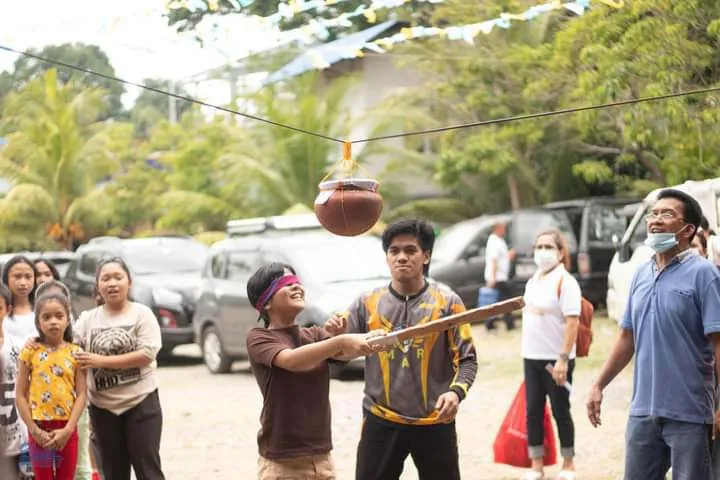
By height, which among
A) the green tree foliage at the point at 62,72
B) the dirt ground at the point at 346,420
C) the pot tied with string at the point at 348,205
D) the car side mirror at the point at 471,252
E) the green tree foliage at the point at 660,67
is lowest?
the dirt ground at the point at 346,420

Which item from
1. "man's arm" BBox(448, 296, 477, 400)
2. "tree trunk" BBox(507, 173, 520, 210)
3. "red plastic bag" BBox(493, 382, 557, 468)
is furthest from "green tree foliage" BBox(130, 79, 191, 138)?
"man's arm" BBox(448, 296, 477, 400)

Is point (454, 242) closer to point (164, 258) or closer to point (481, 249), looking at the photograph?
point (481, 249)

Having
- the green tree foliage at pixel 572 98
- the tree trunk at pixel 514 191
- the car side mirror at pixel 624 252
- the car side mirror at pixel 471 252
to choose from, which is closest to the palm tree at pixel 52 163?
the green tree foliage at pixel 572 98

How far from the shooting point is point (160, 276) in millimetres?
17578

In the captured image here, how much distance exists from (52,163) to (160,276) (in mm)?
15223

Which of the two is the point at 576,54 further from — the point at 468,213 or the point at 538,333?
A: the point at 468,213

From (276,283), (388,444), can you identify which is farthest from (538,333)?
(276,283)

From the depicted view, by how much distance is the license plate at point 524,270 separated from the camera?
19438 mm

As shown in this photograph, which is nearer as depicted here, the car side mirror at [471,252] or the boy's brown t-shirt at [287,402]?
the boy's brown t-shirt at [287,402]

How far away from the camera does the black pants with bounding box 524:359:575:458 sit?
8281 mm

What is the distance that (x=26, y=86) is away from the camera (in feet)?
106

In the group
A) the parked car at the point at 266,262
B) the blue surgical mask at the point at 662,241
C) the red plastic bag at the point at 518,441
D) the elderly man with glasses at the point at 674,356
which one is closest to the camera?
the elderly man with glasses at the point at 674,356

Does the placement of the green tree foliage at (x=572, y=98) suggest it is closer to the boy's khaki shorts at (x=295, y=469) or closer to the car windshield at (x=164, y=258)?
the car windshield at (x=164, y=258)

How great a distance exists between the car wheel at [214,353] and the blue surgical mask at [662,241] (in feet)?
34.4
